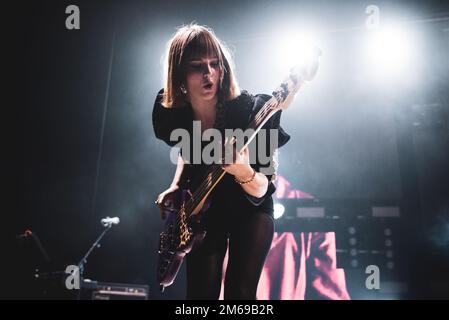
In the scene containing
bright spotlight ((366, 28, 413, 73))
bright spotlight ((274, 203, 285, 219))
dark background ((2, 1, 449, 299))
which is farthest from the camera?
bright spotlight ((366, 28, 413, 73))

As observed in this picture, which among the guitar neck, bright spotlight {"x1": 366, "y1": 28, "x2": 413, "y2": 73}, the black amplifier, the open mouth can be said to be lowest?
the black amplifier

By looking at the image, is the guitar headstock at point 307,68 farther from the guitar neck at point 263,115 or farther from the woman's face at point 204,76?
the woman's face at point 204,76

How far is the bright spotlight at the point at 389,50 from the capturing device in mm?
4516

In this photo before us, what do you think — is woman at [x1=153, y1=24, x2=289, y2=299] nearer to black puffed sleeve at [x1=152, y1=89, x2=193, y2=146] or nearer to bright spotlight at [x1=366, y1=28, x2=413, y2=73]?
black puffed sleeve at [x1=152, y1=89, x2=193, y2=146]

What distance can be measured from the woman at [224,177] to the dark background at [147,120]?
9.37 ft

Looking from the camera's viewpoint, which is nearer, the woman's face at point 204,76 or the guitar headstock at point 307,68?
the guitar headstock at point 307,68

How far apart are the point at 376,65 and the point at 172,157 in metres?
2.74

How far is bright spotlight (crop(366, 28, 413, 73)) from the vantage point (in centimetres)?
452

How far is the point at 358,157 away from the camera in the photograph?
14.7 feet

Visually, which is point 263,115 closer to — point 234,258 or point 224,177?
point 224,177

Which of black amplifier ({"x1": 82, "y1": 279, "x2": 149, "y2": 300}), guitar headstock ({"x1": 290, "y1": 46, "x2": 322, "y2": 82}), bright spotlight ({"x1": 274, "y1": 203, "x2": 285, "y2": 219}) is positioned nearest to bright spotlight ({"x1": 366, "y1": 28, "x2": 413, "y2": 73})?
bright spotlight ({"x1": 274, "y1": 203, "x2": 285, "y2": 219})

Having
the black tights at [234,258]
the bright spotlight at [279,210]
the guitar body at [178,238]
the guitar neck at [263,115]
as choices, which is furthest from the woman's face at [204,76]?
the bright spotlight at [279,210]

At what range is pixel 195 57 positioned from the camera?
182cm
